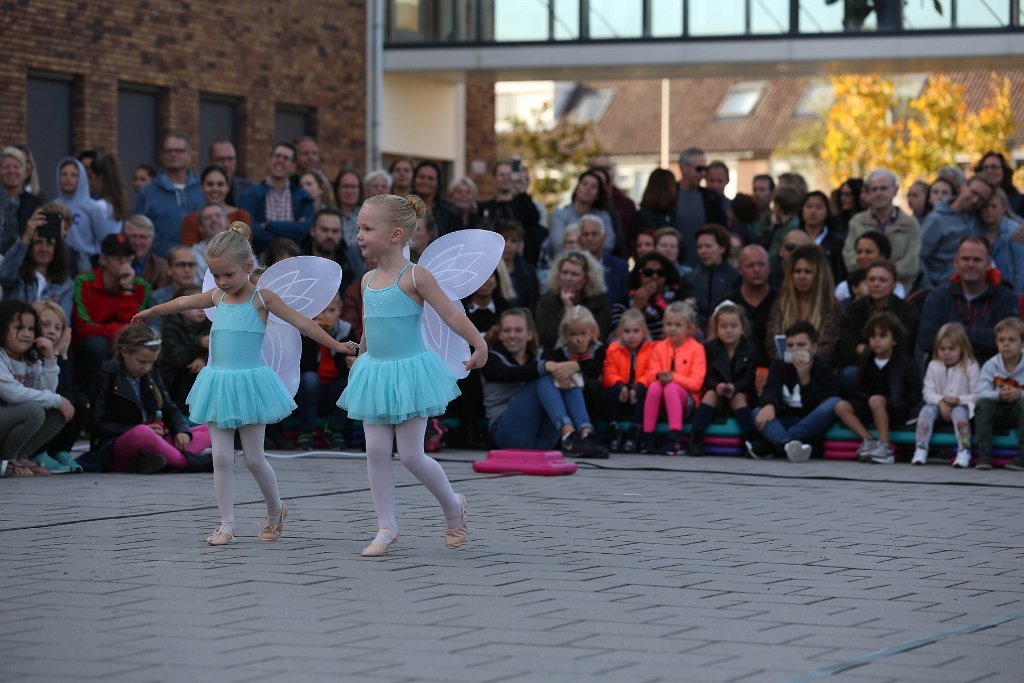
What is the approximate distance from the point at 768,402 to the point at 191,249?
16.7 feet

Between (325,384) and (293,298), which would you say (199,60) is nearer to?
(325,384)

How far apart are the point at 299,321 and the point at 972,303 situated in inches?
287

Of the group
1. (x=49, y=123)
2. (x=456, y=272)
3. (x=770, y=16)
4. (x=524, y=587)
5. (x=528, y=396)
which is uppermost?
(x=770, y=16)

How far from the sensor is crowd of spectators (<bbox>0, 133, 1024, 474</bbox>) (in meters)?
13.3

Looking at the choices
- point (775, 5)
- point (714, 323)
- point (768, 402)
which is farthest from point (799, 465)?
point (775, 5)

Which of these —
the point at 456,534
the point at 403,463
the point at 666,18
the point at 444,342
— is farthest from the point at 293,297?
the point at 666,18

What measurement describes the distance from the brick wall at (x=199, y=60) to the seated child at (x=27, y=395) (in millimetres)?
8877

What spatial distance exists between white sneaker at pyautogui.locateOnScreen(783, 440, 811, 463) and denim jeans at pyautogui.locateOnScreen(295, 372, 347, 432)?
366 centimetres

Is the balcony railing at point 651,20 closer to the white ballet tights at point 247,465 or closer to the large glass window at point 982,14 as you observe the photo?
the large glass window at point 982,14

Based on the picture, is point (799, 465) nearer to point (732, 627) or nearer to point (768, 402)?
point (768, 402)

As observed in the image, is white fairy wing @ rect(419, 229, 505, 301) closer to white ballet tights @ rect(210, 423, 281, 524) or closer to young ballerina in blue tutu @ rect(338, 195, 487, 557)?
young ballerina in blue tutu @ rect(338, 195, 487, 557)

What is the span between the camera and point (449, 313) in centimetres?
791

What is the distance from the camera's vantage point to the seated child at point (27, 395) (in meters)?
11.5

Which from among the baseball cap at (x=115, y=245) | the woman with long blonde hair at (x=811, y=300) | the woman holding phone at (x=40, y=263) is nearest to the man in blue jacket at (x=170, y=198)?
the baseball cap at (x=115, y=245)
